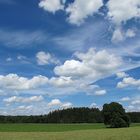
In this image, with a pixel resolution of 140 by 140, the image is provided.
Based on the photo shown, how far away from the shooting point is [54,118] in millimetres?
199250

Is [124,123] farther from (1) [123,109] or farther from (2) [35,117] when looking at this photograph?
(2) [35,117]

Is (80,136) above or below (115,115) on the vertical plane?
below

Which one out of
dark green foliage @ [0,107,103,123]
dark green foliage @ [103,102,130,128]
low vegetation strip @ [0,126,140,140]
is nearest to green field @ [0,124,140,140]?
low vegetation strip @ [0,126,140,140]

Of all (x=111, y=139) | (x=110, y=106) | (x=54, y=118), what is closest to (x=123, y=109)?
(x=110, y=106)

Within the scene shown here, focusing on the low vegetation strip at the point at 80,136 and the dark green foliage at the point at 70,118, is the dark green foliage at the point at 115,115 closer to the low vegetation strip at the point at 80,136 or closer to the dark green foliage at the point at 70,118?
the low vegetation strip at the point at 80,136

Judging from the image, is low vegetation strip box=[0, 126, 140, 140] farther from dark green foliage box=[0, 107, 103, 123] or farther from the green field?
dark green foliage box=[0, 107, 103, 123]

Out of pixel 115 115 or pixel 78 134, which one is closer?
pixel 78 134

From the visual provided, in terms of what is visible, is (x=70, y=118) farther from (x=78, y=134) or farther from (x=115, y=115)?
(x=78, y=134)

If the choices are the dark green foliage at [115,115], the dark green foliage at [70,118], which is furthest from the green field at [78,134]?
the dark green foliage at [70,118]

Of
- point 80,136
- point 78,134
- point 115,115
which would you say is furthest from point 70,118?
point 80,136

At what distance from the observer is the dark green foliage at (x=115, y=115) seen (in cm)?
10312

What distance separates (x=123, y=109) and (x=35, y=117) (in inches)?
3712

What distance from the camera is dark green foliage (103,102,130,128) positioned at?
338 ft

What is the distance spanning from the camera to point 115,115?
104812 mm
